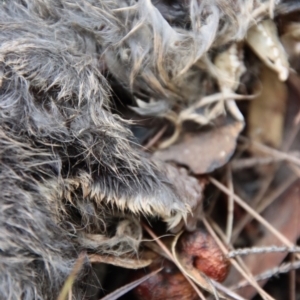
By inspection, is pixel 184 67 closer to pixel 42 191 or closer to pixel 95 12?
pixel 95 12

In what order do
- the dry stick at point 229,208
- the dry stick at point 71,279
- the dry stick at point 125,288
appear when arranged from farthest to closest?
the dry stick at point 229,208
the dry stick at point 125,288
the dry stick at point 71,279

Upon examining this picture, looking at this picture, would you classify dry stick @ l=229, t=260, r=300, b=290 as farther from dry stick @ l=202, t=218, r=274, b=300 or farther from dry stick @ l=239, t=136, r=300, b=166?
dry stick @ l=239, t=136, r=300, b=166

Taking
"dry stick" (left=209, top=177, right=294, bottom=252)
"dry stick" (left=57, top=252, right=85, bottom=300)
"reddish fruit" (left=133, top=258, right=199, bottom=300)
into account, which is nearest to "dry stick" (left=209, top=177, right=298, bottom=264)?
"dry stick" (left=209, top=177, right=294, bottom=252)

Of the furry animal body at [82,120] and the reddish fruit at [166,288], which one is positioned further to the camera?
the reddish fruit at [166,288]

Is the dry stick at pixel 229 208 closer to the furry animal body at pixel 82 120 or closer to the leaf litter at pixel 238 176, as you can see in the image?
the leaf litter at pixel 238 176

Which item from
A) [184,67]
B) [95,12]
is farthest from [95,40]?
[184,67]

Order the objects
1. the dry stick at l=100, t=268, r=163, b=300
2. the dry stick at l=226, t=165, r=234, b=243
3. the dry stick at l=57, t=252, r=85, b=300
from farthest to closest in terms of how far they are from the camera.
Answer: the dry stick at l=226, t=165, r=234, b=243
the dry stick at l=100, t=268, r=163, b=300
the dry stick at l=57, t=252, r=85, b=300

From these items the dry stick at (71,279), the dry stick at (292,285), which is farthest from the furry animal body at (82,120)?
the dry stick at (292,285)
